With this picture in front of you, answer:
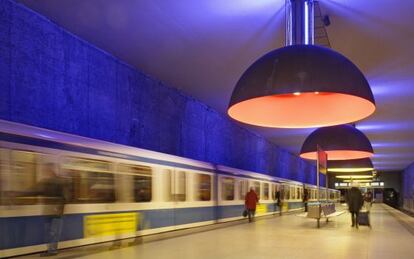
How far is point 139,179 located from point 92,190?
2.37m

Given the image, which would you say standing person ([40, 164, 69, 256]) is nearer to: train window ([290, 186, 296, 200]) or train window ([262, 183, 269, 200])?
train window ([262, 183, 269, 200])

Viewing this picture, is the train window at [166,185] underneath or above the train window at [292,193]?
above

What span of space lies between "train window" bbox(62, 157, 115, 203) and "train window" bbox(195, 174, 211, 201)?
6410 millimetres

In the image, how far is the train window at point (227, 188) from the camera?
22.0 m

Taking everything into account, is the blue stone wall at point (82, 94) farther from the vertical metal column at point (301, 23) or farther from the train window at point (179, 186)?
the vertical metal column at point (301, 23)

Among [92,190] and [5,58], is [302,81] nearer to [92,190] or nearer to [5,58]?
[92,190]

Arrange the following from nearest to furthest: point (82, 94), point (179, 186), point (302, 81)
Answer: point (302, 81), point (82, 94), point (179, 186)

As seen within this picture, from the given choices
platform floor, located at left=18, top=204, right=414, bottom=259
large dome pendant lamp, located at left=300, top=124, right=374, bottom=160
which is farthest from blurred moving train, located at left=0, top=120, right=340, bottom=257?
large dome pendant lamp, located at left=300, top=124, right=374, bottom=160

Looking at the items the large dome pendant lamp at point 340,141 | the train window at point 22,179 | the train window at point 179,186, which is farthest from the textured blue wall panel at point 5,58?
the large dome pendant lamp at point 340,141

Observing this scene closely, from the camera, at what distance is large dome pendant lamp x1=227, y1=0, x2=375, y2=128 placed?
7.55 metres

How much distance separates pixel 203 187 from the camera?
19.2 meters

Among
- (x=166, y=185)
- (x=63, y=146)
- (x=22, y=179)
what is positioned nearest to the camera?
(x=22, y=179)

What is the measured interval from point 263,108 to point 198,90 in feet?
32.9

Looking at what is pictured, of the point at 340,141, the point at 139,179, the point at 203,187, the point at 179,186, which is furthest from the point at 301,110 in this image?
the point at 203,187
